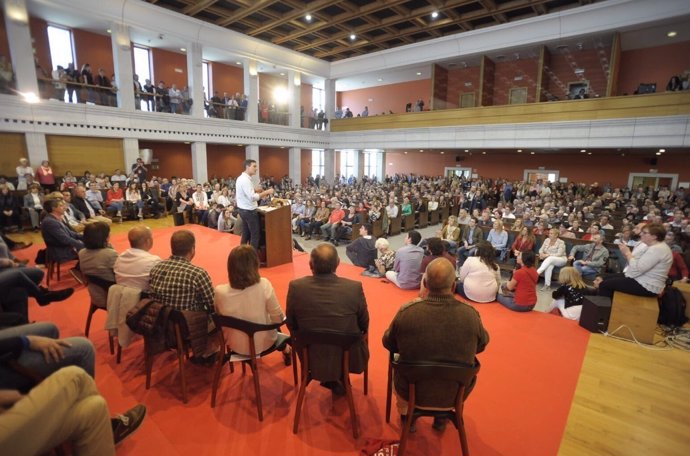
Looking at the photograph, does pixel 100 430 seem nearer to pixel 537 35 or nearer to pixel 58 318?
pixel 58 318

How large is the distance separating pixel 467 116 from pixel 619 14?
4901mm

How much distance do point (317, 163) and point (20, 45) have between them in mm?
13245

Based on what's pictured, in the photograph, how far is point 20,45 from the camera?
8.71 m

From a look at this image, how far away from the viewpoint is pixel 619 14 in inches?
388

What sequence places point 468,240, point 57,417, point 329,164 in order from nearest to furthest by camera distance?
point 57,417 < point 468,240 < point 329,164

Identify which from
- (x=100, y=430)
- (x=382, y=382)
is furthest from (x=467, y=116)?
(x=100, y=430)

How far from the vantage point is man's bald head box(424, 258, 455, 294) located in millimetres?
1645

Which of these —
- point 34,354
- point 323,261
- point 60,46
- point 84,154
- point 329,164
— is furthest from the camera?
point 329,164

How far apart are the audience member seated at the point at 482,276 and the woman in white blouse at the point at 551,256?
2228mm

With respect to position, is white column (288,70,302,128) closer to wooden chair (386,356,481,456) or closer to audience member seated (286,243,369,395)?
audience member seated (286,243,369,395)

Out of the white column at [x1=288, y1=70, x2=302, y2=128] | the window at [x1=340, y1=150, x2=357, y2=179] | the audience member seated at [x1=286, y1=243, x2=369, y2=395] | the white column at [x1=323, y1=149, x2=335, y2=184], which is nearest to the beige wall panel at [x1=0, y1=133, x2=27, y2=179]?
the white column at [x1=288, y1=70, x2=302, y2=128]

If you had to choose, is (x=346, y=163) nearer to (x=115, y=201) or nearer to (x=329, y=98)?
(x=329, y=98)

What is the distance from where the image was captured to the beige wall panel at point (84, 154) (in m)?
A: 9.88

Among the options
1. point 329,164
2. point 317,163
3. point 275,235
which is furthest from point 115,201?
point 317,163
